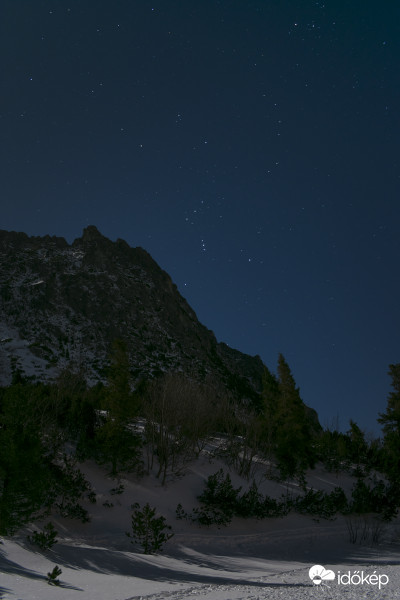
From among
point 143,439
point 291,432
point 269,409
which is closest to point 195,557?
→ point 143,439

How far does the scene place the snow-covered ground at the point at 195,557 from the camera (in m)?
9.56

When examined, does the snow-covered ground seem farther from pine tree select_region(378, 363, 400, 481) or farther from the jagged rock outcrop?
the jagged rock outcrop

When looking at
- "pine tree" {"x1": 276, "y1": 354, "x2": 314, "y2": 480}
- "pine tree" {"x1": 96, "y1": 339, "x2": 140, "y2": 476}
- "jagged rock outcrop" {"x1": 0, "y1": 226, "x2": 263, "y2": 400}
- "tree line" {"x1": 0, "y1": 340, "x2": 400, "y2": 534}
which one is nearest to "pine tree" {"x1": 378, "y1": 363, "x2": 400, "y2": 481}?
"tree line" {"x1": 0, "y1": 340, "x2": 400, "y2": 534}

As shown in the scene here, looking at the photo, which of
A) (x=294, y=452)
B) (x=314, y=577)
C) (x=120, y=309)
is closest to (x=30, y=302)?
(x=120, y=309)

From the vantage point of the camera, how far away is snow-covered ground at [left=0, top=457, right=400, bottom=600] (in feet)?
31.4

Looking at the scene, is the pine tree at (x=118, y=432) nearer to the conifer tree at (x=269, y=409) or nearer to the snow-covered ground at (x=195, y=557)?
the snow-covered ground at (x=195, y=557)

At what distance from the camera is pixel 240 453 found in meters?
32.4

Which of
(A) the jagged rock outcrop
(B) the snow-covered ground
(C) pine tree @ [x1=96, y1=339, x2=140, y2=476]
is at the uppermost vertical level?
(A) the jagged rock outcrop

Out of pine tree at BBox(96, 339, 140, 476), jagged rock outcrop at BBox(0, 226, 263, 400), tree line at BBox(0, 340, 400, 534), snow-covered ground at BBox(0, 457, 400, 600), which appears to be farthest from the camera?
jagged rock outcrop at BBox(0, 226, 263, 400)

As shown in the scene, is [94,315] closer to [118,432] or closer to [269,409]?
[269,409]

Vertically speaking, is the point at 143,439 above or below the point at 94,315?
below

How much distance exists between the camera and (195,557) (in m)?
18.1

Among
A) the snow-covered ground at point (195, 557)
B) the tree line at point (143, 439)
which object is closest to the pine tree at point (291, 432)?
the tree line at point (143, 439)

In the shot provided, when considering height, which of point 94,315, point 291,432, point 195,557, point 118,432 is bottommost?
point 195,557
